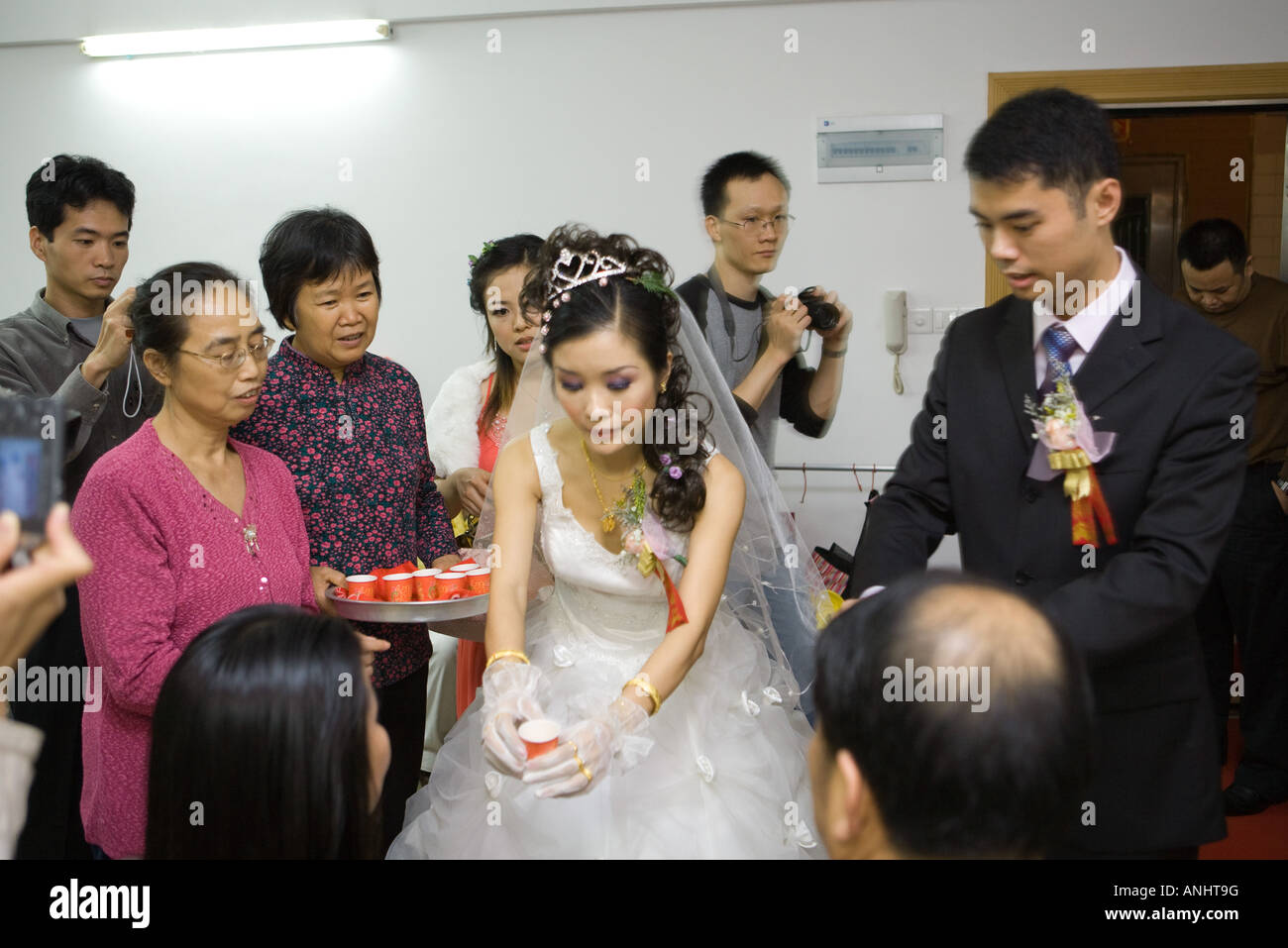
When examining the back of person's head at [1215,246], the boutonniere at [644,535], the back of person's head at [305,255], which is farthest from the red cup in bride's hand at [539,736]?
the back of person's head at [1215,246]

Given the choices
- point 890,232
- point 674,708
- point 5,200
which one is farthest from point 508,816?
point 5,200

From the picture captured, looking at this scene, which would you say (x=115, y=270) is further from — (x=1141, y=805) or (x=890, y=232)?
(x=890, y=232)

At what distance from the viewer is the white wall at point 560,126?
4195 millimetres

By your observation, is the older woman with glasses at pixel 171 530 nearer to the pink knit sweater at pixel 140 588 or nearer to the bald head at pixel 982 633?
the pink knit sweater at pixel 140 588

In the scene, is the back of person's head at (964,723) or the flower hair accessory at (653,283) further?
the flower hair accessory at (653,283)

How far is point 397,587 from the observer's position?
7.06 ft

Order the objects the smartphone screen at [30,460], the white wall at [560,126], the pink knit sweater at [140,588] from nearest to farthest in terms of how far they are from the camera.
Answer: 1. the smartphone screen at [30,460]
2. the pink knit sweater at [140,588]
3. the white wall at [560,126]

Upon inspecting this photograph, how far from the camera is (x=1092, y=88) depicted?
→ 414 centimetres

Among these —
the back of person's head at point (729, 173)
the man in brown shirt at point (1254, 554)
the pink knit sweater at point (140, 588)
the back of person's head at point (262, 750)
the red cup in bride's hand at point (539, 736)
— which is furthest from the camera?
the man in brown shirt at point (1254, 554)

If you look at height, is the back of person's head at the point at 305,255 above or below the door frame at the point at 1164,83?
below

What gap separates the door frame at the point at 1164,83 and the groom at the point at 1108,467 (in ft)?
8.95

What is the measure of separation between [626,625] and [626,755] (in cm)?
43
